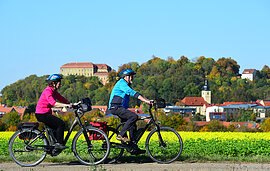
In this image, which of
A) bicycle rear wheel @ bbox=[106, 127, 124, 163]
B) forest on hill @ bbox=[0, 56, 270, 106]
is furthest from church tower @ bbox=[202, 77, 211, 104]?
bicycle rear wheel @ bbox=[106, 127, 124, 163]

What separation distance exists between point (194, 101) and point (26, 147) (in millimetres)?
158470

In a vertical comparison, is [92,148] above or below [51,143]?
below

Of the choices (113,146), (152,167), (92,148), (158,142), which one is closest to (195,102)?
(158,142)

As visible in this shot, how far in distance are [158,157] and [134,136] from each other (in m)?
0.62

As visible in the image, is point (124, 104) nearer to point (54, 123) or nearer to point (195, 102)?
point (54, 123)

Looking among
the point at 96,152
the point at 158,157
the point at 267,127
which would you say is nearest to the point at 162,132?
the point at 158,157

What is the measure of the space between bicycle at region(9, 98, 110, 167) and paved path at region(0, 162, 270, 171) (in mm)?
183

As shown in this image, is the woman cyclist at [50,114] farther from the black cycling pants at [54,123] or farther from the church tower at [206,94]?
the church tower at [206,94]

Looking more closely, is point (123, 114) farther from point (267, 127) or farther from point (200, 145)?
point (267, 127)

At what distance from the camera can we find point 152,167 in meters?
8.22

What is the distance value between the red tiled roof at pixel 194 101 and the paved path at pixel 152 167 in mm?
154647

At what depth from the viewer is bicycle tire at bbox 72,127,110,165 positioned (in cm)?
848

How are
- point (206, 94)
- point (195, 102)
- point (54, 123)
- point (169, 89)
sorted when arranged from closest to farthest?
point (54, 123) < point (195, 102) < point (206, 94) < point (169, 89)

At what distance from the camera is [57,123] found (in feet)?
27.6
